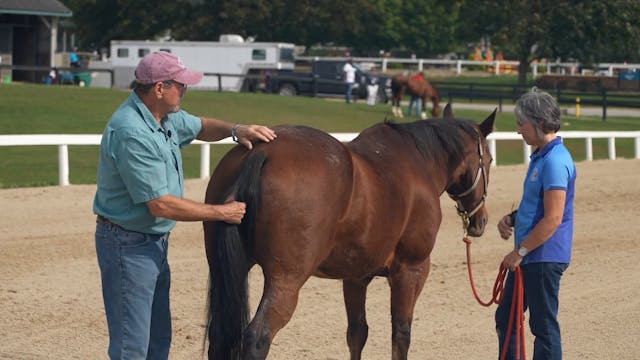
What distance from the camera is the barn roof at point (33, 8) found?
1476 inches

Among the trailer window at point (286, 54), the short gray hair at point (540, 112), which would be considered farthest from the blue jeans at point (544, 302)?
the trailer window at point (286, 54)

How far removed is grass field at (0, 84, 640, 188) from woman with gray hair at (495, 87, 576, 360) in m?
10.4

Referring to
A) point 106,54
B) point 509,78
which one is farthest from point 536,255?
point 106,54

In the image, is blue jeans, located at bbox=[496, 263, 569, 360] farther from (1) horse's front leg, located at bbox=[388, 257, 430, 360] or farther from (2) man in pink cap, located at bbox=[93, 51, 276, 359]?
(2) man in pink cap, located at bbox=[93, 51, 276, 359]

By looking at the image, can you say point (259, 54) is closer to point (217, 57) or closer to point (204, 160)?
point (217, 57)

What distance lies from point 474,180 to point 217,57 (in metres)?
38.7

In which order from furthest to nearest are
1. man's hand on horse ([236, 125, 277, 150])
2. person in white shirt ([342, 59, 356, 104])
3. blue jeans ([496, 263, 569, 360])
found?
person in white shirt ([342, 59, 356, 104]) < blue jeans ([496, 263, 569, 360]) < man's hand on horse ([236, 125, 277, 150])

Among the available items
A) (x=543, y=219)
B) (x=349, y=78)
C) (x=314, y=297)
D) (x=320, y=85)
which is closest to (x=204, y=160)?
(x=314, y=297)

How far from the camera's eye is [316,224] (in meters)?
5.32

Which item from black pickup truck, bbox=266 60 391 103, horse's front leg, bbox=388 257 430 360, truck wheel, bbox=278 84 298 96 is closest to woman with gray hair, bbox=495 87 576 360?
horse's front leg, bbox=388 257 430 360

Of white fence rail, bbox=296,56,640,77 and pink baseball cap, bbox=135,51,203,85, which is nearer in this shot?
pink baseball cap, bbox=135,51,203,85

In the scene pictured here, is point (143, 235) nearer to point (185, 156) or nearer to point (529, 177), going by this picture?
point (529, 177)

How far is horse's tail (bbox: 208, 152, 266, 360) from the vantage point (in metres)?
5.21

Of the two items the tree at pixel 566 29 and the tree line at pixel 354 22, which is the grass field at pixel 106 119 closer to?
the tree at pixel 566 29
